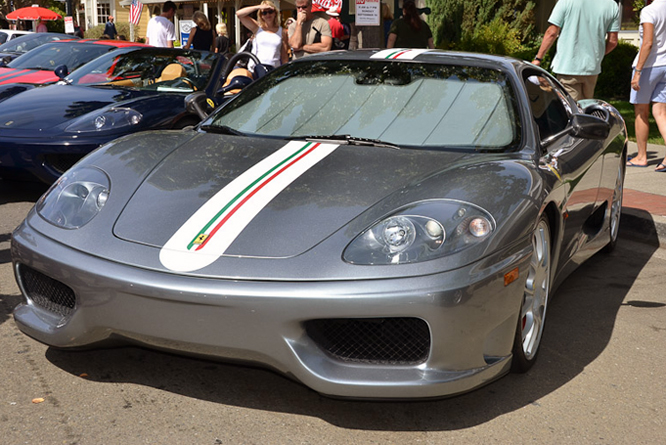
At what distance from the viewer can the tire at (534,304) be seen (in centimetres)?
322

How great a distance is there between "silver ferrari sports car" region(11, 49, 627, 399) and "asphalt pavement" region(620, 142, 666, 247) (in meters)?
2.25

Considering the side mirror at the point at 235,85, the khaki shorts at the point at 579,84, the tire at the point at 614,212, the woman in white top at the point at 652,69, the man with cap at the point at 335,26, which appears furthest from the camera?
the man with cap at the point at 335,26

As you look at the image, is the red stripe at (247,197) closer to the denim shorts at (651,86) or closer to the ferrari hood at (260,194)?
the ferrari hood at (260,194)

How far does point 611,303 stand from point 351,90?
181 cm

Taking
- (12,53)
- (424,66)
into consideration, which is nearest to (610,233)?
(424,66)

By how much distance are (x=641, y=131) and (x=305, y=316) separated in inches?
249

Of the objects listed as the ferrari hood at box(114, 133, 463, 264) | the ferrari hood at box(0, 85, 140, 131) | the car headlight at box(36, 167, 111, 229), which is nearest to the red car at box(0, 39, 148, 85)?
the ferrari hood at box(0, 85, 140, 131)

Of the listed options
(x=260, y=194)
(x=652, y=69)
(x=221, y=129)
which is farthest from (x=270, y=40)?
(x=260, y=194)

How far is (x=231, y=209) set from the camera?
3047mm

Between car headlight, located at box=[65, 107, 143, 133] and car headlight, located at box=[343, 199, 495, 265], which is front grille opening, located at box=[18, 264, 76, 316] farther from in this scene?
car headlight, located at box=[65, 107, 143, 133]

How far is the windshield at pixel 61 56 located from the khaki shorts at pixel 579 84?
4.95m

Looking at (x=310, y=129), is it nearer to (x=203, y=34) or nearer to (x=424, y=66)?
(x=424, y=66)

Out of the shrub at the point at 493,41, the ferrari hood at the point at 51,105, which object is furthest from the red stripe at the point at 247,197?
the shrub at the point at 493,41

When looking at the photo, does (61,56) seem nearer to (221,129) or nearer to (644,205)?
(221,129)
